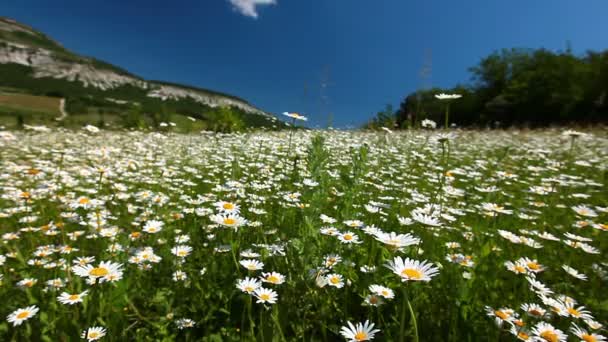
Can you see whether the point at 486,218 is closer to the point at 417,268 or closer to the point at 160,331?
the point at 417,268

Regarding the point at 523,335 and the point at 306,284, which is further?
the point at 306,284

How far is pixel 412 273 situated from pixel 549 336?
2.55 ft

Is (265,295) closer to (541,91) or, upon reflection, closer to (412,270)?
(412,270)

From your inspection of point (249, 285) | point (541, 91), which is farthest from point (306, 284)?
point (541, 91)

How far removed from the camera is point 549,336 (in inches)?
53.3

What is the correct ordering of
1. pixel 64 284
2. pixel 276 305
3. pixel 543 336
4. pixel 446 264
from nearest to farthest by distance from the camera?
pixel 543 336 < pixel 276 305 < pixel 64 284 < pixel 446 264

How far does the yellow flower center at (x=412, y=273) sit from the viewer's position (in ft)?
3.68

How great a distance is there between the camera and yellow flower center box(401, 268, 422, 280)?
1.12 metres

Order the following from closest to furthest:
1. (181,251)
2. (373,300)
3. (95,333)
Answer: (95,333)
(373,300)
(181,251)

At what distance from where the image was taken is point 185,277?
2.05 meters

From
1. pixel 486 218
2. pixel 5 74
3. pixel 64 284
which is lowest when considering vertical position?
pixel 64 284

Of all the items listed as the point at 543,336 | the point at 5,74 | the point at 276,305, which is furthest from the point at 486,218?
the point at 5,74

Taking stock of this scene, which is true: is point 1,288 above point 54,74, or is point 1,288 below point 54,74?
below

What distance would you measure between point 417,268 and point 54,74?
171 metres
